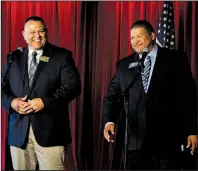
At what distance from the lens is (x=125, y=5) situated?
4.78 metres

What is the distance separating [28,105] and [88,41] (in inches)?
88.6

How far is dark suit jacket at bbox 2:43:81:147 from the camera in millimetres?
2783

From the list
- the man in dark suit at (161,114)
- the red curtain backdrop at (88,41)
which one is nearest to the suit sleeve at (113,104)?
the man in dark suit at (161,114)

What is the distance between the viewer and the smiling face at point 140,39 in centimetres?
301

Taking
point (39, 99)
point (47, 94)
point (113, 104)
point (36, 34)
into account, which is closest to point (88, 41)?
point (113, 104)

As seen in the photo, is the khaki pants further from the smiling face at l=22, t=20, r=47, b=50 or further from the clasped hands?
the smiling face at l=22, t=20, r=47, b=50

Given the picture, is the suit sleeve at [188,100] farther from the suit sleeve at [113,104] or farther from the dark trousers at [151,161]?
the suit sleeve at [113,104]

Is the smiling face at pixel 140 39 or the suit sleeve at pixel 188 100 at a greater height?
the smiling face at pixel 140 39

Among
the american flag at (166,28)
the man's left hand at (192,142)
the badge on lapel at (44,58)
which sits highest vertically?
the american flag at (166,28)

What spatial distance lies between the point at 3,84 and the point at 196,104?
1.35 m

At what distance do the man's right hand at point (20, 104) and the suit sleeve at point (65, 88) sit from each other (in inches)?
4.8

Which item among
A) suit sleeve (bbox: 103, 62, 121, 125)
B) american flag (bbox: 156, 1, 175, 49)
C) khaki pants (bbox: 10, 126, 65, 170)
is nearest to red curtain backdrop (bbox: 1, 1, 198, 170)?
american flag (bbox: 156, 1, 175, 49)

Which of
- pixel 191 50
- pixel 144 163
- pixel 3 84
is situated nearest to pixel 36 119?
pixel 3 84

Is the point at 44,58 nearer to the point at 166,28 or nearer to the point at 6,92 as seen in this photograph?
the point at 6,92
